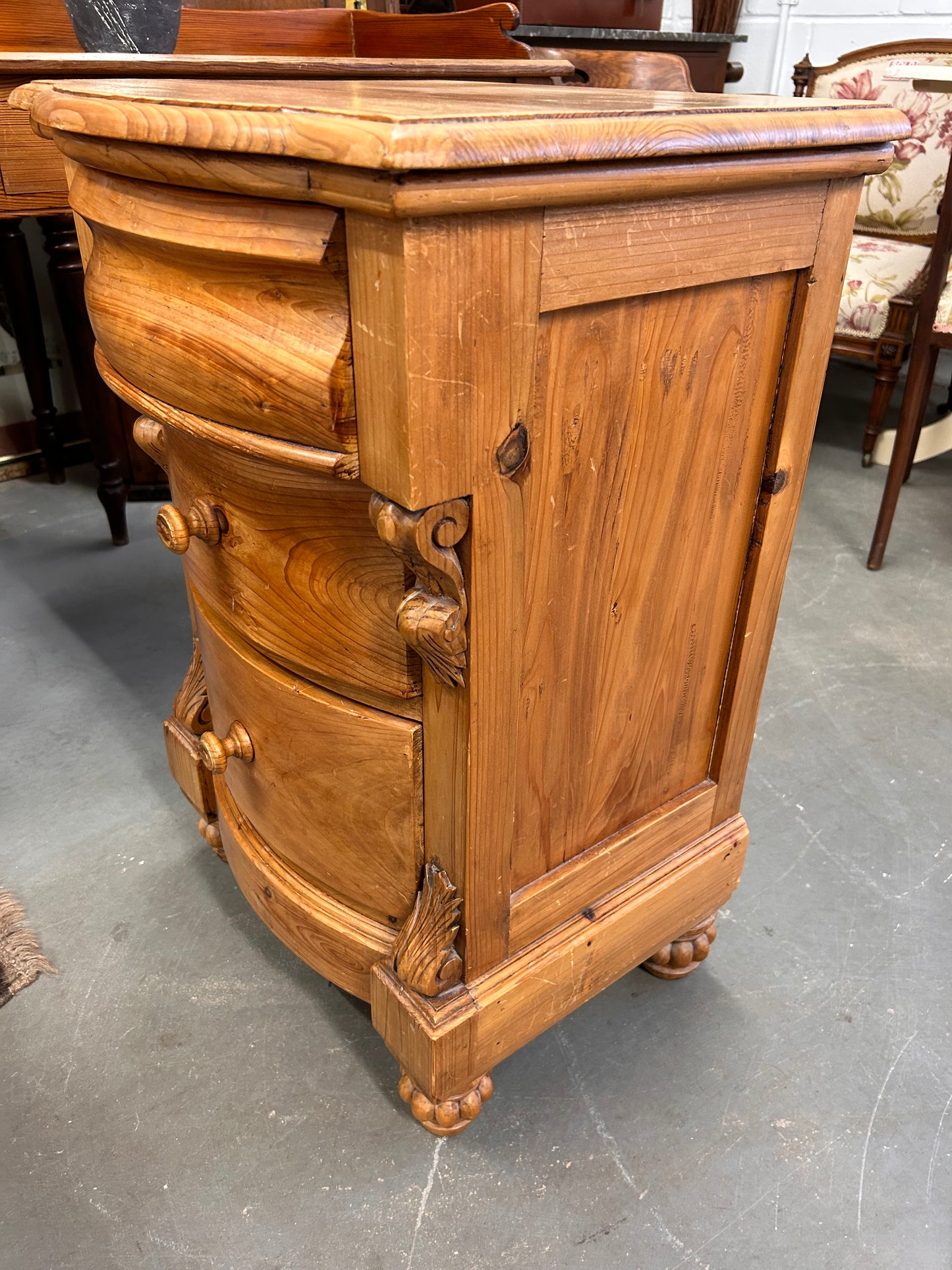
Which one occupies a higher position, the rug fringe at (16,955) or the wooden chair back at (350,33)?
the wooden chair back at (350,33)

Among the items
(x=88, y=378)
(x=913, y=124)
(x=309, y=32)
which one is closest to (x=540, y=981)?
(x=88, y=378)

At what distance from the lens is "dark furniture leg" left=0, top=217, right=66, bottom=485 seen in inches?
84.8

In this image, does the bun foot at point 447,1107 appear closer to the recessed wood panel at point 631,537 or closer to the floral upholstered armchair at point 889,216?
the recessed wood panel at point 631,537

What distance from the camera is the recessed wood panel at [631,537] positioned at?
2.18 ft

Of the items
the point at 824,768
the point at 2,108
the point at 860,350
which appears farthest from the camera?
the point at 860,350

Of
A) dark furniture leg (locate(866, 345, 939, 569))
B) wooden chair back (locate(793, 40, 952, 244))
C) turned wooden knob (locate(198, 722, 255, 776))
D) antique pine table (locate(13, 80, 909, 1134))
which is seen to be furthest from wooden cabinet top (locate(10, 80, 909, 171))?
wooden chair back (locate(793, 40, 952, 244))

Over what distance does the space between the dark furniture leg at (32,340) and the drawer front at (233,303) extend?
1.57 m

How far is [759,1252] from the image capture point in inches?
33.9

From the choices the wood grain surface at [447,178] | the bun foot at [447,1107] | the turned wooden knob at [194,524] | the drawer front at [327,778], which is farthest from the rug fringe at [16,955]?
the wood grain surface at [447,178]

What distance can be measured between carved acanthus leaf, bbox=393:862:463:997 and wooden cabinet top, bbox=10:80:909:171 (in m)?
0.55

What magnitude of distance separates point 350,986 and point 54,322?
7.05ft

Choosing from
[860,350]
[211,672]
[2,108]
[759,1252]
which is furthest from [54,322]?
[759,1252]

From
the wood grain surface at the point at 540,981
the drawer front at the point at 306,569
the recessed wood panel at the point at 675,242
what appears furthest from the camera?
the wood grain surface at the point at 540,981

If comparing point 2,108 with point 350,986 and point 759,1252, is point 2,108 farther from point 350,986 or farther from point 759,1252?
point 759,1252
